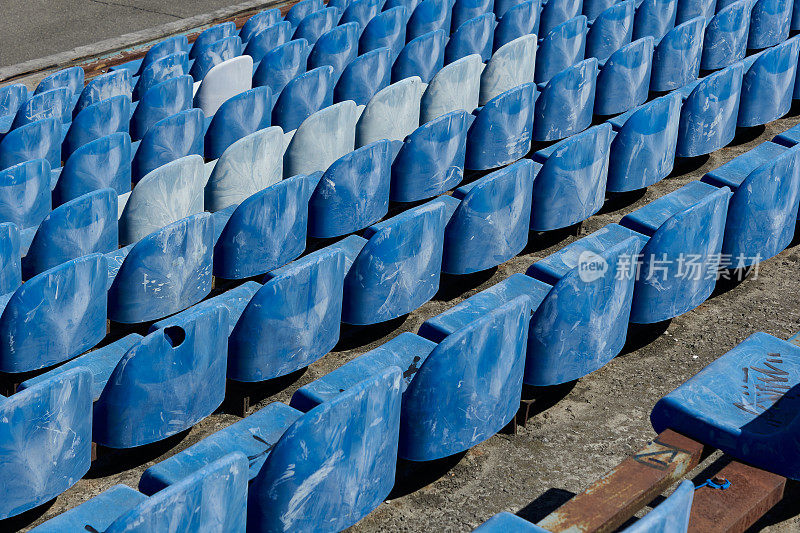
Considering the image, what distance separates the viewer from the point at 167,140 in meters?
4.24

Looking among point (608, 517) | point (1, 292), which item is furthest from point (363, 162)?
point (608, 517)

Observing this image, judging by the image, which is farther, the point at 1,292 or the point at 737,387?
the point at 1,292

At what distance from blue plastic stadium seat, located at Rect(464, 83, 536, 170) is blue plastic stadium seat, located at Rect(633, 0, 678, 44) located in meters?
1.67

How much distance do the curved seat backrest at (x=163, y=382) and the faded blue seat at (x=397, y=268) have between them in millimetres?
593

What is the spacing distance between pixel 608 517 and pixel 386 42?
161 inches

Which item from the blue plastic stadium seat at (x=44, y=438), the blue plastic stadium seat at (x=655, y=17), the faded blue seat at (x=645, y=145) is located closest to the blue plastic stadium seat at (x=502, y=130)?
the faded blue seat at (x=645, y=145)

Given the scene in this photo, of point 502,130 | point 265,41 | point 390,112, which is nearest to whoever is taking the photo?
point 502,130

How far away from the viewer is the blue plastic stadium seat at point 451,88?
4.52 m

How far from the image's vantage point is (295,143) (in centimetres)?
404

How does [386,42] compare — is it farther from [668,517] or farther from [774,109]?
[668,517]

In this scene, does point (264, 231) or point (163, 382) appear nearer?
point (163, 382)

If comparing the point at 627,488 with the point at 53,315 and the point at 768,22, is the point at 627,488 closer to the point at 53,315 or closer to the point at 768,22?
the point at 53,315

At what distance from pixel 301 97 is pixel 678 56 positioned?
1.89 m

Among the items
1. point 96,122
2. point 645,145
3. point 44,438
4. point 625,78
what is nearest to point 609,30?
point 625,78
